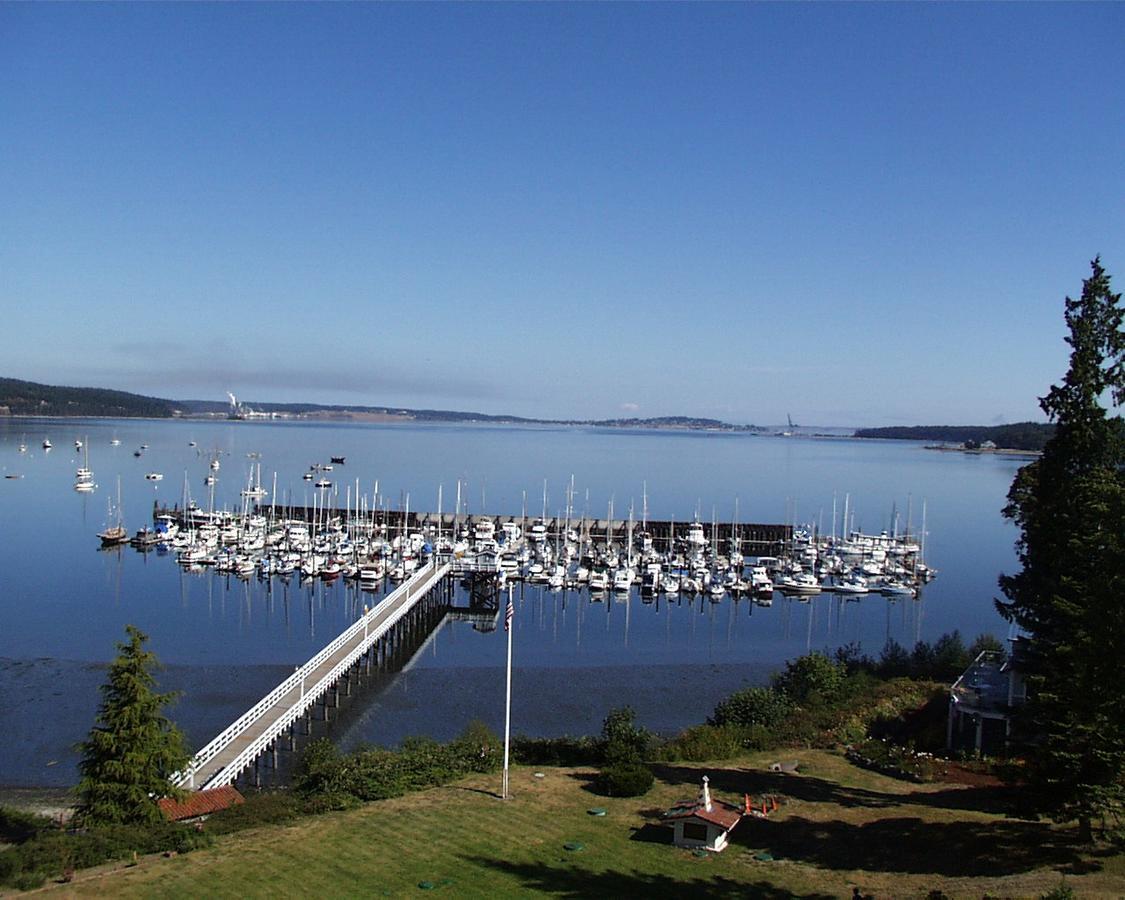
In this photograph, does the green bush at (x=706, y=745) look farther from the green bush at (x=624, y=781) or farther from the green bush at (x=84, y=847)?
the green bush at (x=84, y=847)

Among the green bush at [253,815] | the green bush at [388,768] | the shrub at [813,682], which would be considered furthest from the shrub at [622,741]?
the green bush at [253,815]

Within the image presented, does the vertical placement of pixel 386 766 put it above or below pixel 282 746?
above

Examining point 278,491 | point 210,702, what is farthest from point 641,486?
point 210,702

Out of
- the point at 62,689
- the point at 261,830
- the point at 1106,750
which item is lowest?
the point at 62,689

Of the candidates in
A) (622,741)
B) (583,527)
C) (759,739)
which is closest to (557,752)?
(622,741)

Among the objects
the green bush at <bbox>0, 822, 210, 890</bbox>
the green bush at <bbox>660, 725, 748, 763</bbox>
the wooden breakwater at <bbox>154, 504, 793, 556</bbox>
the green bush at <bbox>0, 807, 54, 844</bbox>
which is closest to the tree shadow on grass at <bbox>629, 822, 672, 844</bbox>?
the green bush at <bbox>660, 725, 748, 763</bbox>

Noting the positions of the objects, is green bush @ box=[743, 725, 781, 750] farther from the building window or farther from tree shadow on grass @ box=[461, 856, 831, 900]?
tree shadow on grass @ box=[461, 856, 831, 900]

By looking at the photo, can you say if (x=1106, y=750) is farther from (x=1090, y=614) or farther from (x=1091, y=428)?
(x=1091, y=428)
